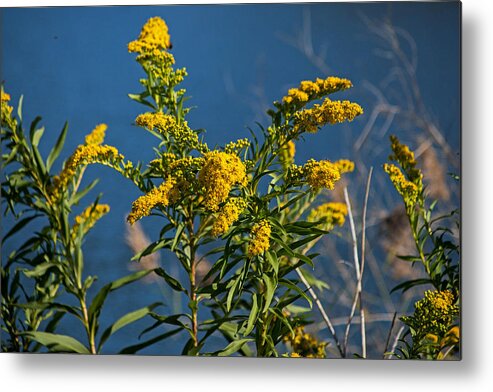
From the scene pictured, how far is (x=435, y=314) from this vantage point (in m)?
2.58

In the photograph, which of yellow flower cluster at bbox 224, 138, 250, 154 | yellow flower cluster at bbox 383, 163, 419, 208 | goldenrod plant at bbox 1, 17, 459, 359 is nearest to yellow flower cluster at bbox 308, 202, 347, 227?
goldenrod plant at bbox 1, 17, 459, 359

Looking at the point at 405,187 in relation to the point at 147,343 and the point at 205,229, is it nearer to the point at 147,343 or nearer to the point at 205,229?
the point at 205,229

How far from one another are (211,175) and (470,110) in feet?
2.39

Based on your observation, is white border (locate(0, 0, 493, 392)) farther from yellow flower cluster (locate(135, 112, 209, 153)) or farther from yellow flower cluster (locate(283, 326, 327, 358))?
yellow flower cluster (locate(135, 112, 209, 153))

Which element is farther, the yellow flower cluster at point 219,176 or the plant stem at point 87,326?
the plant stem at point 87,326

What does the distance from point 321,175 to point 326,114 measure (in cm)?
17

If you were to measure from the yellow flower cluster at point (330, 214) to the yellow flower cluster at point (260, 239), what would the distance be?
6.8 inches

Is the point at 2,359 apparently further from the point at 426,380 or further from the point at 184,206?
the point at 426,380

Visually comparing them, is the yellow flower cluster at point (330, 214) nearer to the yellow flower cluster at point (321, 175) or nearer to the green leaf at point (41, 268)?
the yellow flower cluster at point (321, 175)

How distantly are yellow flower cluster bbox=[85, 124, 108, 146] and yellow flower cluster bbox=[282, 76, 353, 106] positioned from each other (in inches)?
20.9

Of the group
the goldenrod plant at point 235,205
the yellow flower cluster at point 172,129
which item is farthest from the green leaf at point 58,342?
the yellow flower cluster at point 172,129

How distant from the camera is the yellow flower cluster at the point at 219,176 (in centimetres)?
257

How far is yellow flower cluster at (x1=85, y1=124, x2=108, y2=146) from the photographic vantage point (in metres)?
2.71

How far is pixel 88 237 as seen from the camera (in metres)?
2.73
